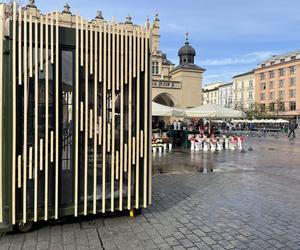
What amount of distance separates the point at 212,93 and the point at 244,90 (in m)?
28.3

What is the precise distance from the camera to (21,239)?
4086 millimetres

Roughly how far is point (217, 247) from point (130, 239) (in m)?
1.19

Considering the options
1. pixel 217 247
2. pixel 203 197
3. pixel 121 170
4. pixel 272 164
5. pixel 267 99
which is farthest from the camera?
pixel 267 99

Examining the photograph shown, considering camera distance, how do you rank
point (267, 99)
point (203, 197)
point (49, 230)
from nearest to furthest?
point (49, 230) < point (203, 197) < point (267, 99)

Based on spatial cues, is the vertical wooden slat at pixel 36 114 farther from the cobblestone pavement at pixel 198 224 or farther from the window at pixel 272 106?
the window at pixel 272 106

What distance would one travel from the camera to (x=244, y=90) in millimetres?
97438

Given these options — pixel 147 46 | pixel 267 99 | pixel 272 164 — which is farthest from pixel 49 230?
pixel 267 99

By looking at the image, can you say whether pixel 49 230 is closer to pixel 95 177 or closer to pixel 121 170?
pixel 95 177

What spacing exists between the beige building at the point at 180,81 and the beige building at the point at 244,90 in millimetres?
51795

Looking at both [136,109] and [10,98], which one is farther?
[136,109]

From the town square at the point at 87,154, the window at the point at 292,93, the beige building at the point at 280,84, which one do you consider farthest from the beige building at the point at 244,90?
the town square at the point at 87,154

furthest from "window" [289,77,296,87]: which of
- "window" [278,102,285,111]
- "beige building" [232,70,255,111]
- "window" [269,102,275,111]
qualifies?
"beige building" [232,70,255,111]

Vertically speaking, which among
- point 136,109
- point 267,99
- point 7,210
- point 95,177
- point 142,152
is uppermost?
point 267,99

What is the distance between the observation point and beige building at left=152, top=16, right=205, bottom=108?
40.2 m
